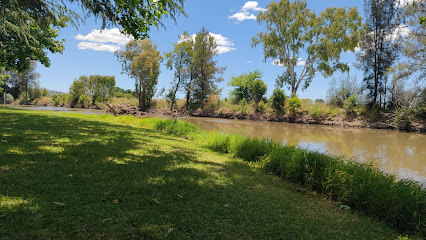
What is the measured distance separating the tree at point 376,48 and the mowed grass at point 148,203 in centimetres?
2601

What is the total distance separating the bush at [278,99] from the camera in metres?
27.6

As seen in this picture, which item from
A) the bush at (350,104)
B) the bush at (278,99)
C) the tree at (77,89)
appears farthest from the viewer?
the tree at (77,89)

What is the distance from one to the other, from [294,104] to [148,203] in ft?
84.5

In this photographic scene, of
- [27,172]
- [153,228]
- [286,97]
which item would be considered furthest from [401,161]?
[286,97]

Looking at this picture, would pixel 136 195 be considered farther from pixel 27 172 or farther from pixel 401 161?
pixel 401 161

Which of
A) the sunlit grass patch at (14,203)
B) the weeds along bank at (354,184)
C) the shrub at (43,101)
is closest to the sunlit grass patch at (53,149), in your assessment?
the sunlit grass patch at (14,203)

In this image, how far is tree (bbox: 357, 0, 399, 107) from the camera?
2355 cm

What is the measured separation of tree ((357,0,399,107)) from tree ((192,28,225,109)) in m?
18.4

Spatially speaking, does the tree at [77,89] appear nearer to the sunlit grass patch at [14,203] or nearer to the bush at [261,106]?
the bush at [261,106]

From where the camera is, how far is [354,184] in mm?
3992

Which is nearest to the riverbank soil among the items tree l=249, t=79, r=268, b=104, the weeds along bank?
tree l=249, t=79, r=268, b=104

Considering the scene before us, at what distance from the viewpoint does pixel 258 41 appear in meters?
30.5

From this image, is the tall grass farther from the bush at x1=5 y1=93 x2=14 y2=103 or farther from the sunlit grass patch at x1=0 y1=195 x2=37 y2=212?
the bush at x1=5 y1=93 x2=14 y2=103

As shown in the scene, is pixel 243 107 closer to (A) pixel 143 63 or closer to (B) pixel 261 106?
(B) pixel 261 106
